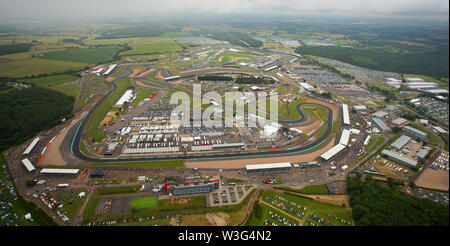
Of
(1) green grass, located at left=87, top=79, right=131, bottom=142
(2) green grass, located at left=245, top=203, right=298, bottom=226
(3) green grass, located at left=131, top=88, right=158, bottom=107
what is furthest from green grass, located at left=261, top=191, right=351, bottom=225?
(3) green grass, located at left=131, top=88, right=158, bottom=107

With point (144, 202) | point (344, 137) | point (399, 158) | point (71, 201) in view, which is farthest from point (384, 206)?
point (71, 201)

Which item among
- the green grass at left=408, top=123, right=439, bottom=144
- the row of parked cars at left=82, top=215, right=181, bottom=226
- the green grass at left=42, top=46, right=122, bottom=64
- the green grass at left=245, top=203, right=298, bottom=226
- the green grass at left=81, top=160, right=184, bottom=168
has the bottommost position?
the green grass at left=245, top=203, right=298, bottom=226

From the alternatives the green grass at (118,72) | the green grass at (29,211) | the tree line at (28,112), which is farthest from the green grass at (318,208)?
the green grass at (118,72)

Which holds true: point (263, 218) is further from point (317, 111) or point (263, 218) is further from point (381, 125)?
point (381, 125)

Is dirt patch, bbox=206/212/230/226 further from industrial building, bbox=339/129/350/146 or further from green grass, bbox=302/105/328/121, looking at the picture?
green grass, bbox=302/105/328/121
